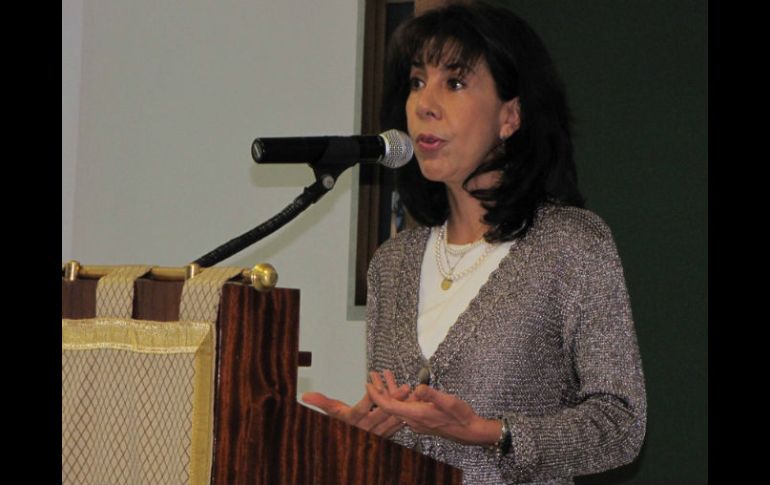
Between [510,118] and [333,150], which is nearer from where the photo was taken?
[333,150]

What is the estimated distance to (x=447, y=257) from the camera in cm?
197

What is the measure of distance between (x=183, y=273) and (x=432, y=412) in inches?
14.5

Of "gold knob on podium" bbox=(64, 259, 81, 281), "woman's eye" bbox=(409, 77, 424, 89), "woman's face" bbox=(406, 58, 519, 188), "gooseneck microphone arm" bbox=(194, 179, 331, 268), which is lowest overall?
"gold knob on podium" bbox=(64, 259, 81, 281)

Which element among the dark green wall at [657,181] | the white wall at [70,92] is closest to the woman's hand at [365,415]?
the dark green wall at [657,181]

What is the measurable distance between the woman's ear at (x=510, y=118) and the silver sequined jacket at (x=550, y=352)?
0.63ft

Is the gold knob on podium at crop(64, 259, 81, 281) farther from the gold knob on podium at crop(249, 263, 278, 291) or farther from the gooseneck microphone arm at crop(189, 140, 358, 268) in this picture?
the gold knob on podium at crop(249, 263, 278, 291)

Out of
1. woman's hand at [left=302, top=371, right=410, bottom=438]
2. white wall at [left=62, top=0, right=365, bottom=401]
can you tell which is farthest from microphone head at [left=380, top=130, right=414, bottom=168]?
white wall at [left=62, top=0, right=365, bottom=401]

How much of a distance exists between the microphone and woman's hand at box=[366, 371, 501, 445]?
0.31m

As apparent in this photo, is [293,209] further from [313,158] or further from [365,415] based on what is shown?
[365,415]

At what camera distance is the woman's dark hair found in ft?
6.24

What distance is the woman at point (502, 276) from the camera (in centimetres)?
164

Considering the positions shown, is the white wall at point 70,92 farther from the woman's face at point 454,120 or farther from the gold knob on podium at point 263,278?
the gold knob on podium at point 263,278

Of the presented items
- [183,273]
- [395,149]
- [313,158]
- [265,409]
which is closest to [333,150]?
[313,158]
